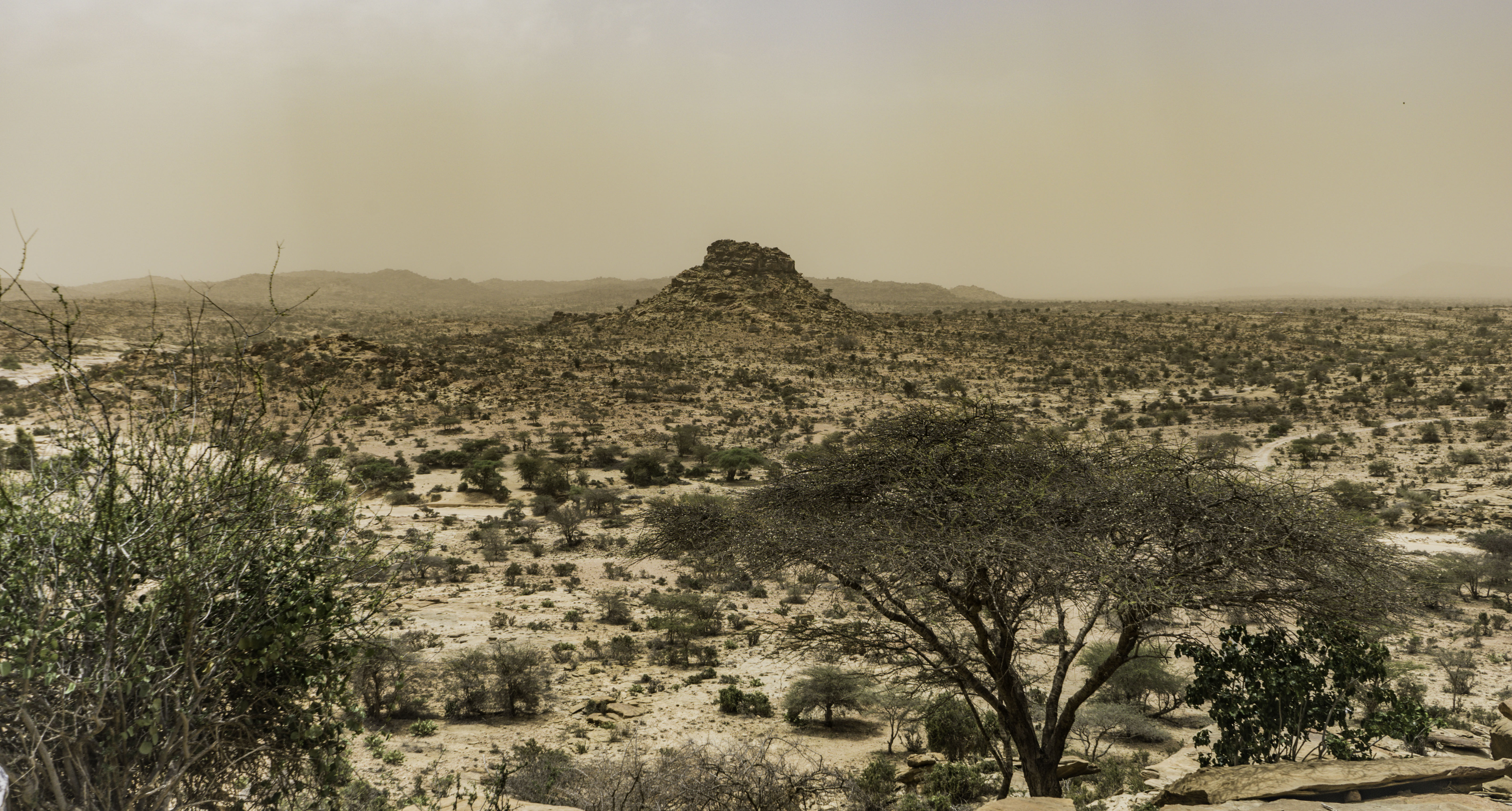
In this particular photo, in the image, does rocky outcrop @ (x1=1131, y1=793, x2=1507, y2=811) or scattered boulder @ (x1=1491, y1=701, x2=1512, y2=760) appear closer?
rocky outcrop @ (x1=1131, y1=793, x2=1507, y2=811)

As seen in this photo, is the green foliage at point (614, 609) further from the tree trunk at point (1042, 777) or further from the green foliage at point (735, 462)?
the green foliage at point (735, 462)

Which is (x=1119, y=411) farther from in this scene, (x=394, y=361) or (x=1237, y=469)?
(x=394, y=361)

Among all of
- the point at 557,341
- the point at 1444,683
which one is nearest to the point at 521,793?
the point at 1444,683

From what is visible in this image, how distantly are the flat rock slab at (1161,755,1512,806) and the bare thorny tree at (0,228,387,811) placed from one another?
257 inches

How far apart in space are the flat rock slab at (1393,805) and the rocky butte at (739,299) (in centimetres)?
6021

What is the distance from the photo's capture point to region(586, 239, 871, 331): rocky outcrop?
2613 inches

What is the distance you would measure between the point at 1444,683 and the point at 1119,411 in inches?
1010

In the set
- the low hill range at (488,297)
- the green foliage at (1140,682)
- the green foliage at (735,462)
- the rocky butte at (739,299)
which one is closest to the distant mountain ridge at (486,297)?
the low hill range at (488,297)

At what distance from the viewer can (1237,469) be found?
8.36 meters

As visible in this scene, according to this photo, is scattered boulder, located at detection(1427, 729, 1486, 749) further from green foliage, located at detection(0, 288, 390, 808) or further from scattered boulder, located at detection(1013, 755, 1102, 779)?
green foliage, located at detection(0, 288, 390, 808)

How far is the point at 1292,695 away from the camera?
265 inches

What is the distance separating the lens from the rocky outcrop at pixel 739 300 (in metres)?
66.4

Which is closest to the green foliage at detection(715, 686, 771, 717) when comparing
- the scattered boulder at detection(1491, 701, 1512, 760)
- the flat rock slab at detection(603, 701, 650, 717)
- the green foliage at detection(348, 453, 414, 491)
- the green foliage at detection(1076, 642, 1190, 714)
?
the flat rock slab at detection(603, 701, 650, 717)

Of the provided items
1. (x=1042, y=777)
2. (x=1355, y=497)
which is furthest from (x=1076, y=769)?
(x=1355, y=497)
